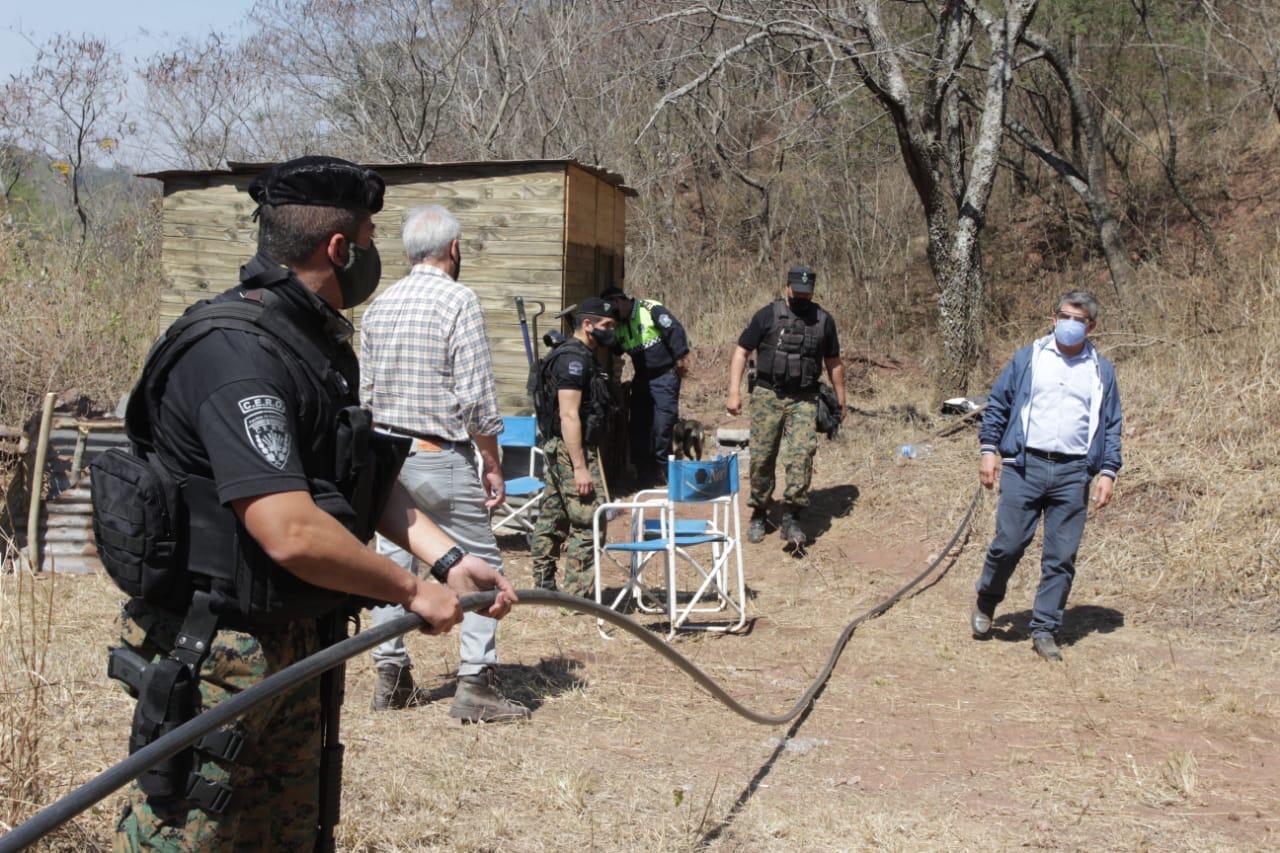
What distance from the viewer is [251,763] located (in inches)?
96.1

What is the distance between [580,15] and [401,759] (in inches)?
507

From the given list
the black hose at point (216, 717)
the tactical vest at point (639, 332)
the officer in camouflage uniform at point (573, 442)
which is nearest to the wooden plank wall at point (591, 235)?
the tactical vest at point (639, 332)

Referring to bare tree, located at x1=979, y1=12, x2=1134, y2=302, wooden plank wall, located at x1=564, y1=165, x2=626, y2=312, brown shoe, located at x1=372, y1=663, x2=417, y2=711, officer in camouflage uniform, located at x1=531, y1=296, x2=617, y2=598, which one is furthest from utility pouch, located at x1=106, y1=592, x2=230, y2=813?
bare tree, located at x1=979, y1=12, x2=1134, y2=302

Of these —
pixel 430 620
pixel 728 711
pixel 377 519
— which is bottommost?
pixel 728 711

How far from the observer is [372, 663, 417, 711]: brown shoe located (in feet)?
16.4

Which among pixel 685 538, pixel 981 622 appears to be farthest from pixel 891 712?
pixel 685 538

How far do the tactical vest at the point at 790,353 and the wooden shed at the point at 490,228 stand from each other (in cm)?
170

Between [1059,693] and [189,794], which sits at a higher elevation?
[189,794]

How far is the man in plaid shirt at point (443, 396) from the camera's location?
471cm

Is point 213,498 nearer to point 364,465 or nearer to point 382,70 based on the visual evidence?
point 364,465

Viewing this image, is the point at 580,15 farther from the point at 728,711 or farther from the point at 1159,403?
the point at 728,711

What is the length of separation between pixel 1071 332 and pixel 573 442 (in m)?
2.76

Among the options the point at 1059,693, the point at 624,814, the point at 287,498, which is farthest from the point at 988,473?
the point at 287,498

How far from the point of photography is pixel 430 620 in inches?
93.7
